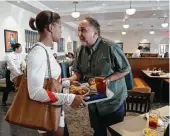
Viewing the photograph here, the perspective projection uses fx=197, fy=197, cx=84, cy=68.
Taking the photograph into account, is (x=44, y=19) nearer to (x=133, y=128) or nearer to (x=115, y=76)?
(x=115, y=76)

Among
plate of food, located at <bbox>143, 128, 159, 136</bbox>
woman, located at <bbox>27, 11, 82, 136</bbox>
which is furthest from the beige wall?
woman, located at <bbox>27, 11, 82, 136</bbox>

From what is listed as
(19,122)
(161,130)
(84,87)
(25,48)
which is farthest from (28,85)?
(25,48)

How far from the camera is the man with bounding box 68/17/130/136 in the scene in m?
1.82

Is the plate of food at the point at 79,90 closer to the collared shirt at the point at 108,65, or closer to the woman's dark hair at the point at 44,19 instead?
the collared shirt at the point at 108,65

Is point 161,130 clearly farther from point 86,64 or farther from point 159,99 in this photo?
point 159,99

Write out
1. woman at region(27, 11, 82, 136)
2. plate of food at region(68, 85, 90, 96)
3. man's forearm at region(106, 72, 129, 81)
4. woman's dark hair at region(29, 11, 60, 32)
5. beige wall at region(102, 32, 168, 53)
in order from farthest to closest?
beige wall at region(102, 32, 168, 53) < man's forearm at region(106, 72, 129, 81) < plate of food at region(68, 85, 90, 96) < woman's dark hair at region(29, 11, 60, 32) < woman at region(27, 11, 82, 136)

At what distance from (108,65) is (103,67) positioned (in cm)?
5

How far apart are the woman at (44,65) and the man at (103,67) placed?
55 centimetres

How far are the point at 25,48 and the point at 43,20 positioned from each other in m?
6.52

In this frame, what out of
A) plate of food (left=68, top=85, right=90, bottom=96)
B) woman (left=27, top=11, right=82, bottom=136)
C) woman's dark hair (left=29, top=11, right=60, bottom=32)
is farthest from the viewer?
plate of food (left=68, top=85, right=90, bottom=96)

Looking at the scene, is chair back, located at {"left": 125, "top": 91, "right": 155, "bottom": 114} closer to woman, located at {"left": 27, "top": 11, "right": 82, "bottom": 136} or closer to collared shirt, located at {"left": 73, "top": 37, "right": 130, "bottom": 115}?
collared shirt, located at {"left": 73, "top": 37, "right": 130, "bottom": 115}

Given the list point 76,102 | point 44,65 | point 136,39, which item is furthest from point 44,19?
point 136,39

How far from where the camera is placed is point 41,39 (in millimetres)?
1327

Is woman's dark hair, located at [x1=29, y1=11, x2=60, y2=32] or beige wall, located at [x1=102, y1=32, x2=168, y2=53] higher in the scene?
beige wall, located at [x1=102, y1=32, x2=168, y2=53]
